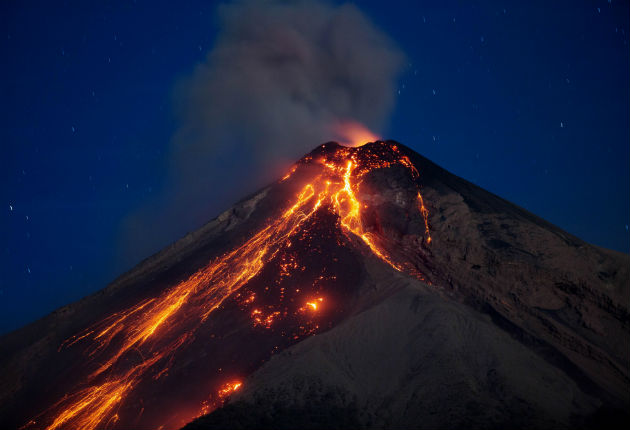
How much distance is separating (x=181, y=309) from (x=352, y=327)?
26.4ft

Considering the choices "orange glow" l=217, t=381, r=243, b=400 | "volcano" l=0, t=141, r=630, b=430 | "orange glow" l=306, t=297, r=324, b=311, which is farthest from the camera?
"orange glow" l=306, t=297, r=324, b=311

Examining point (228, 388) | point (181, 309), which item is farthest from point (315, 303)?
point (181, 309)

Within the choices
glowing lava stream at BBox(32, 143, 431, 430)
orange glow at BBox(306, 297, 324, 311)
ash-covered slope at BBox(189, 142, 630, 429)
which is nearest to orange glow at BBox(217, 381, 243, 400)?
ash-covered slope at BBox(189, 142, 630, 429)

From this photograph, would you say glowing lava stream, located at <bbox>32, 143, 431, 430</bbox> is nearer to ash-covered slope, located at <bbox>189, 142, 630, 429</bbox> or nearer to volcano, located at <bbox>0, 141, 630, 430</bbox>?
volcano, located at <bbox>0, 141, 630, 430</bbox>

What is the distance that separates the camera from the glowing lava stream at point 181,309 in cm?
1484

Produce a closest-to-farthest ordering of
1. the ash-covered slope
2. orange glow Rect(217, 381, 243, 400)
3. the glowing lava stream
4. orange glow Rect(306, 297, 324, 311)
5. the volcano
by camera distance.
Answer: the ash-covered slope, the volcano, orange glow Rect(217, 381, 243, 400), the glowing lava stream, orange glow Rect(306, 297, 324, 311)

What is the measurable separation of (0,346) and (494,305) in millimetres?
24894

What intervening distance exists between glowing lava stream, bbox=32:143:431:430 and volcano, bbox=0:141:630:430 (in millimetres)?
95

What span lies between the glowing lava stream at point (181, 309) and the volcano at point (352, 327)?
0.10 metres

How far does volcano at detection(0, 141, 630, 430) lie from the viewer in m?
11.1

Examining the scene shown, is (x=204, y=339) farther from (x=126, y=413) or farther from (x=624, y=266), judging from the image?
(x=624, y=266)

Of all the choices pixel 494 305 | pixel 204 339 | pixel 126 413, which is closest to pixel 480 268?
pixel 494 305

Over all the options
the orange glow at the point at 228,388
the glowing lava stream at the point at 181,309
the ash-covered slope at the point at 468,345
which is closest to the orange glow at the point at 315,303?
the glowing lava stream at the point at 181,309

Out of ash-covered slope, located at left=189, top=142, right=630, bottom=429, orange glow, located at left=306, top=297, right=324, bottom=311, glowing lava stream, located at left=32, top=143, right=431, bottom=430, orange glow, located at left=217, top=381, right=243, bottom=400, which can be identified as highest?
glowing lava stream, located at left=32, top=143, right=431, bottom=430
